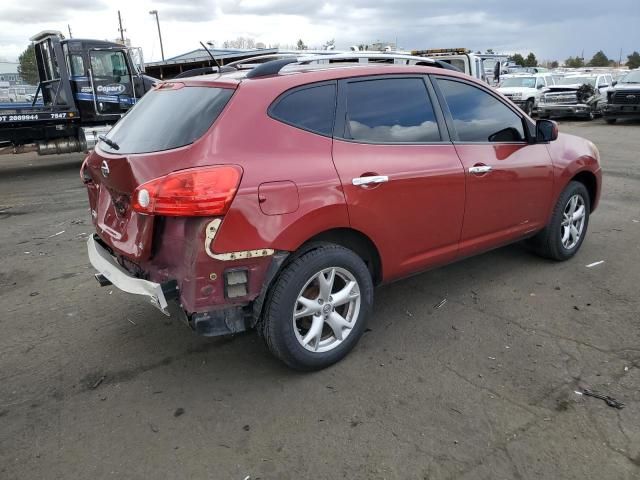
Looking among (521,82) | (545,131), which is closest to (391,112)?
(545,131)

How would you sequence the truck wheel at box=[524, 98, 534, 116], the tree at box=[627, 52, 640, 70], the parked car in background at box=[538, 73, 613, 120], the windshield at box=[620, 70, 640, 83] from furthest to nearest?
the tree at box=[627, 52, 640, 70]
the truck wheel at box=[524, 98, 534, 116]
the parked car in background at box=[538, 73, 613, 120]
the windshield at box=[620, 70, 640, 83]

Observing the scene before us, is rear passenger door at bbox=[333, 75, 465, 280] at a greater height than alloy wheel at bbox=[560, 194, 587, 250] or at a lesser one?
greater

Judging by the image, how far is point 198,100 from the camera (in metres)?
3.17

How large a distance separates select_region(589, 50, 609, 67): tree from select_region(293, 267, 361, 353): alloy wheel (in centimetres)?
10569

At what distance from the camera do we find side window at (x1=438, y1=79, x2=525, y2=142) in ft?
13.0

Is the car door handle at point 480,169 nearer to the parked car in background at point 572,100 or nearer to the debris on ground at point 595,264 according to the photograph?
the debris on ground at point 595,264

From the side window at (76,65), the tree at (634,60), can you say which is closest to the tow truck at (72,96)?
the side window at (76,65)

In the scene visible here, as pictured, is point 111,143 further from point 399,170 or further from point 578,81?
point 578,81

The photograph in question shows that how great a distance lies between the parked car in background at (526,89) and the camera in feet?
71.1

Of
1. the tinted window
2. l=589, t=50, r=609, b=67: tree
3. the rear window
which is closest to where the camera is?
the rear window

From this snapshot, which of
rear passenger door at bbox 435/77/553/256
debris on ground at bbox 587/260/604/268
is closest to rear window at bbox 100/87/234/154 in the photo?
Answer: rear passenger door at bbox 435/77/553/256

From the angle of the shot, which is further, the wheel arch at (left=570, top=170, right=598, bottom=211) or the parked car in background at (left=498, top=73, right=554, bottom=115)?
the parked car in background at (left=498, top=73, right=554, bottom=115)

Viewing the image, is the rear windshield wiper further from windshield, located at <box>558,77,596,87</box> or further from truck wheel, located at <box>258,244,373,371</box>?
windshield, located at <box>558,77,596,87</box>

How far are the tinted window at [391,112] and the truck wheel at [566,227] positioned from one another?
177 centimetres
